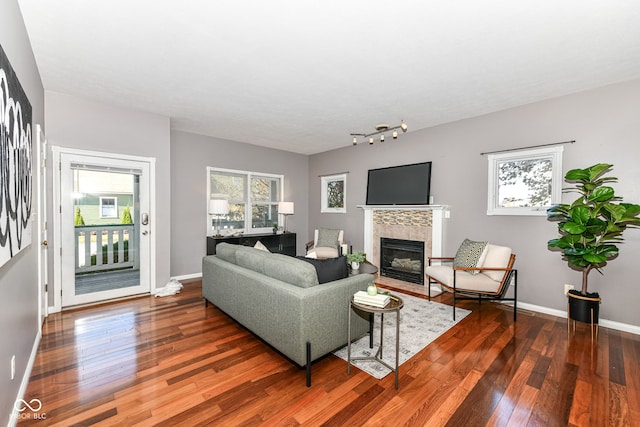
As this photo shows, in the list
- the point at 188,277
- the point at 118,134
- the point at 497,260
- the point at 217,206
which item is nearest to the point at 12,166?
the point at 118,134

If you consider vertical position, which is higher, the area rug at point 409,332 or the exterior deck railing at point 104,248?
the exterior deck railing at point 104,248

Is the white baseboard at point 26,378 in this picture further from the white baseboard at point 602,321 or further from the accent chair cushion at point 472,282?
the white baseboard at point 602,321

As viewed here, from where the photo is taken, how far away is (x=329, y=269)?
247 centimetres

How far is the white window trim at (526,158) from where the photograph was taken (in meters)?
3.53

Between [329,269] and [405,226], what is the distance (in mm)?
2982

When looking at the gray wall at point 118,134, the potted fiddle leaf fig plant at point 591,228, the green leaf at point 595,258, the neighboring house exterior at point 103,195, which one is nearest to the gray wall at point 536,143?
the potted fiddle leaf fig plant at point 591,228

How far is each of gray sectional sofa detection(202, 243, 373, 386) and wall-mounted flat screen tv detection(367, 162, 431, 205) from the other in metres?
2.74

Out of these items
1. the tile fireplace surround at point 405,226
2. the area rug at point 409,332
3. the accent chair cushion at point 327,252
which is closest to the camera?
the area rug at point 409,332

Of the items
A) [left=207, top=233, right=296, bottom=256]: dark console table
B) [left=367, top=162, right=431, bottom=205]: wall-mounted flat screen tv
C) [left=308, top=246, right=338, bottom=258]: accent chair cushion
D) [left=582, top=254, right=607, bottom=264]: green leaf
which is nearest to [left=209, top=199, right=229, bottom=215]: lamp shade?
[left=207, top=233, right=296, bottom=256]: dark console table

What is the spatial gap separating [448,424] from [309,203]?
5780mm

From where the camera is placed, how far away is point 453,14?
2.03 metres

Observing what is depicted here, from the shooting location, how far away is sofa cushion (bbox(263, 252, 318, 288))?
226 cm

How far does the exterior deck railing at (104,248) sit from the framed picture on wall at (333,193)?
3.97m

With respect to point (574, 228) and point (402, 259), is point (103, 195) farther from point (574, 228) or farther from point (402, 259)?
point (574, 228)
